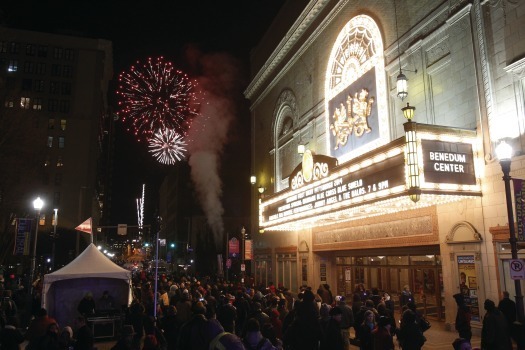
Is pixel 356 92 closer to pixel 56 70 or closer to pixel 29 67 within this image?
pixel 56 70

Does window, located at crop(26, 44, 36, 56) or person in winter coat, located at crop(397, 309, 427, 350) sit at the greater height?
window, located at crop(26, 44, 36, 56)

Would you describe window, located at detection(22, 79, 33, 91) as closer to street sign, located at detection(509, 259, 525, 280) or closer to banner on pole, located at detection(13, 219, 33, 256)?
banner on pole, located at detection(13, 219, 33, 256)

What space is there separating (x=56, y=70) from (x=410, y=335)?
294 feet

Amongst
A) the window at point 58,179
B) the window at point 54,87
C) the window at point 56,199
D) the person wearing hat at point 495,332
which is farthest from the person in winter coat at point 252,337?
the window at point 54,87

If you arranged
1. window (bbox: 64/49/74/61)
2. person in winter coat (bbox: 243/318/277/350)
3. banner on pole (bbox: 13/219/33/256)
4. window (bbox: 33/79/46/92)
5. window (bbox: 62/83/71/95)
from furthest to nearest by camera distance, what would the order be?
window (bbox: 64/49/74/61) → window (bbox: 62/83/71/95) → window (bbox: 33/79/46/92) → banner on pole (bbox: 13/219/33/256) → person in winter coat (bbox: 243/318/277/350)

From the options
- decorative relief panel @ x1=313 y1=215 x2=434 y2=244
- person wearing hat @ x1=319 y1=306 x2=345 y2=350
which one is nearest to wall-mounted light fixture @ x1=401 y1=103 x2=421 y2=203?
decorative relief panel @ x1=313 y1=215 x2=434 y2=244

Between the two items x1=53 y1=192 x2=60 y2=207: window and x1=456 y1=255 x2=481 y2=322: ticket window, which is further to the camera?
x1=53 y1=192 x2=60 y2=207: window

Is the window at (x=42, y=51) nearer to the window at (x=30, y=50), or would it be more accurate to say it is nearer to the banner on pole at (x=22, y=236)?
the window at (x=30, y=50)

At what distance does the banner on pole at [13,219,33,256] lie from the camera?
24.3m

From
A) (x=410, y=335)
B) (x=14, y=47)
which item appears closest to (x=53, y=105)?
(x=14, y=47)

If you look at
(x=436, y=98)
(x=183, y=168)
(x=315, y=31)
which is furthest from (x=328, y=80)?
(x=183, y=168)

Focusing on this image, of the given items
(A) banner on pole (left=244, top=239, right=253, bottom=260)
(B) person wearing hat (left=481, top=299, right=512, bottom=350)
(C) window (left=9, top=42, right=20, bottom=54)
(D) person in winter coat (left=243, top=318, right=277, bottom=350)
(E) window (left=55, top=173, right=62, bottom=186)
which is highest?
(C) window (left=9, top=42, right=20, bottom=54)

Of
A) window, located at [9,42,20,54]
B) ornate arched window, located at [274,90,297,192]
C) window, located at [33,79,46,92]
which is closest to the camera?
ornate arched window, located at [274,90,297,192]

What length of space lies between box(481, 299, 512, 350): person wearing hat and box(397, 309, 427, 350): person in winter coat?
2.28 metres
